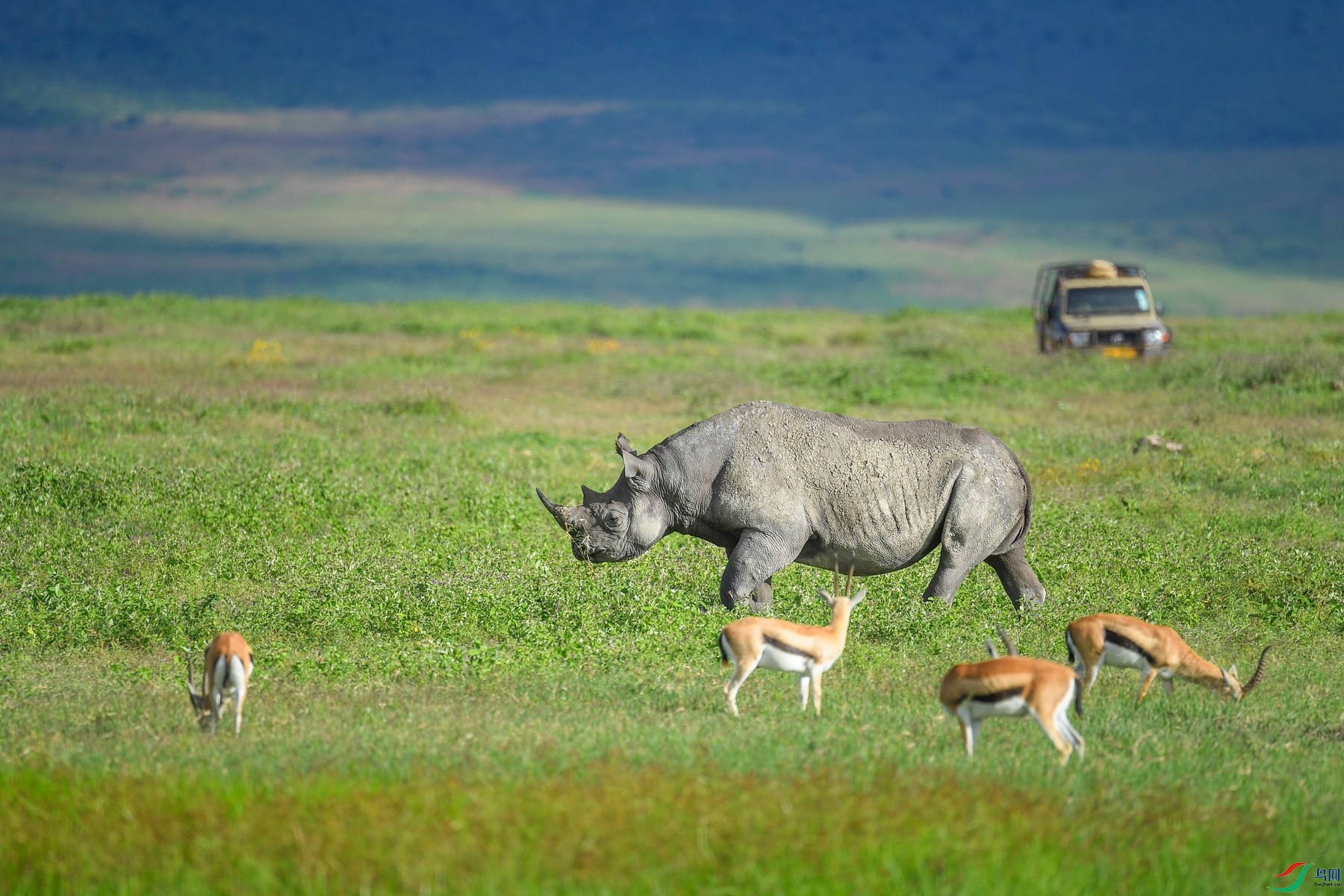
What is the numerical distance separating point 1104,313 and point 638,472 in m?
23.9

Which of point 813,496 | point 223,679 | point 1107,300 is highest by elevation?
point 1107,300

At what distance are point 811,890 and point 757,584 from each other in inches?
209

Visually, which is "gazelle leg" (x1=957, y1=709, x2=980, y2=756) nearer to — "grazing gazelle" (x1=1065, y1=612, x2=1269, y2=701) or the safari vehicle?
"grazing gazelle" (x1=1065, y1=612, x2=1269, y2=701)

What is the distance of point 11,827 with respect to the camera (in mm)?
5730

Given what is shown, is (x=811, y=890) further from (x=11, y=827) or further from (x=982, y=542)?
(x=982, y=542)

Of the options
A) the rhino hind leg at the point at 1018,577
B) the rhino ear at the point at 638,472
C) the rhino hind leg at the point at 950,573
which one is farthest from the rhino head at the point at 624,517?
the rhino hind leg at the point at 1018,577

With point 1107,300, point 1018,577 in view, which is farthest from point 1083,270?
point 1018,577

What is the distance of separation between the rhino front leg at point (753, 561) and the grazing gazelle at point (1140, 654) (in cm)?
265

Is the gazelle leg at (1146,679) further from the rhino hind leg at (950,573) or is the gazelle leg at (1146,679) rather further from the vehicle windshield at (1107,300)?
the vehicle windshield at (1107,300)

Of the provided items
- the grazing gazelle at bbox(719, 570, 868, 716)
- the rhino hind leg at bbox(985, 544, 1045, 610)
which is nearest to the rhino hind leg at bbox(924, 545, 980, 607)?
the rhino hind leg at bbox(985, 544, 1045, 610)

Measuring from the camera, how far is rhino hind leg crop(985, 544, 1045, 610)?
438 inches

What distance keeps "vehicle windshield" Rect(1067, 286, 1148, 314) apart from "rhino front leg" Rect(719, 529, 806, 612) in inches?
925

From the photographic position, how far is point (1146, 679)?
8078 millimetres

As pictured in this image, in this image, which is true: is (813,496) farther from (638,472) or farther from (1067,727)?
(1067,727)
